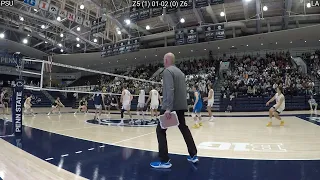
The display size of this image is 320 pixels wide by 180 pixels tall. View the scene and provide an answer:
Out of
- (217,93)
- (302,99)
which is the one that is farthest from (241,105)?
(302,99)

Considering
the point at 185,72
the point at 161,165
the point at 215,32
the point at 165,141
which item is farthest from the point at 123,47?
the point at 161,165

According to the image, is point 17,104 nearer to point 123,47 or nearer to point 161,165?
point 161,165

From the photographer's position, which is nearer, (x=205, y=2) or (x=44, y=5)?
(x=205, y=2)

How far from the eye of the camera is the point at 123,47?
67.9 feet

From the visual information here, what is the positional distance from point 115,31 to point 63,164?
2010 cm

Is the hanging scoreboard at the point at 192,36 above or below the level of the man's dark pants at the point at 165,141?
above

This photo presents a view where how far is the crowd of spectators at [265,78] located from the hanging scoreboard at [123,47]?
8.61m

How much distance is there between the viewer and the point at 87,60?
31594mm

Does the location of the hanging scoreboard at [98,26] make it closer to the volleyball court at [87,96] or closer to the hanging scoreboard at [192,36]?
the volleyball court at [87,96]

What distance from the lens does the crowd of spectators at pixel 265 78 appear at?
1784 centimetres

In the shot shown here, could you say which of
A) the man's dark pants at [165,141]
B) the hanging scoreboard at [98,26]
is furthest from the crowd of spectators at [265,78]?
the man's dark pants at [165,141]

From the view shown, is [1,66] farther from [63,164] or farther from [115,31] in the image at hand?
[63,164]

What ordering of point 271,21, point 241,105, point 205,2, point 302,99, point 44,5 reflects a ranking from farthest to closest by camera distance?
point 271,21, point 241,105, point 302,99, point 44,5, point 205,2

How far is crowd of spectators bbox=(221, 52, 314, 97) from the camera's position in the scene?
703 inches
